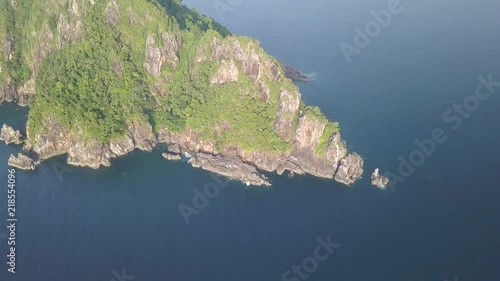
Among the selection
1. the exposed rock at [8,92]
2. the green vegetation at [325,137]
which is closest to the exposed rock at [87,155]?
the exposed rock at [8,92]

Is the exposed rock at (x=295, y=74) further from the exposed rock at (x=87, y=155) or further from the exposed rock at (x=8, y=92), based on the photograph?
the exposed rock at (x=8, y=92)

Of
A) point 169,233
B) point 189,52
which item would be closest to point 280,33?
point 189,52

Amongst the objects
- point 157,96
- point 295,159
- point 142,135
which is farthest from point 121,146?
point 295,159

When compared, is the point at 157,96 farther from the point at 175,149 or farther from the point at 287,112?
the point at 287,112

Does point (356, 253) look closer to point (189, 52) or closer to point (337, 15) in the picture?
point (189, 52)

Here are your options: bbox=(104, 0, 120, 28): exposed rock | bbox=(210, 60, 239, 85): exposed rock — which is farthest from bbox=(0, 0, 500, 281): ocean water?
bbox=(104, 0, 120, 28): exposed rock

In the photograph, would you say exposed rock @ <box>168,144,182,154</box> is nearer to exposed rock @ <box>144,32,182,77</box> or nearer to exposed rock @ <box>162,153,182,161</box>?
exposed rock @ <box>162,153,182,161</box>
